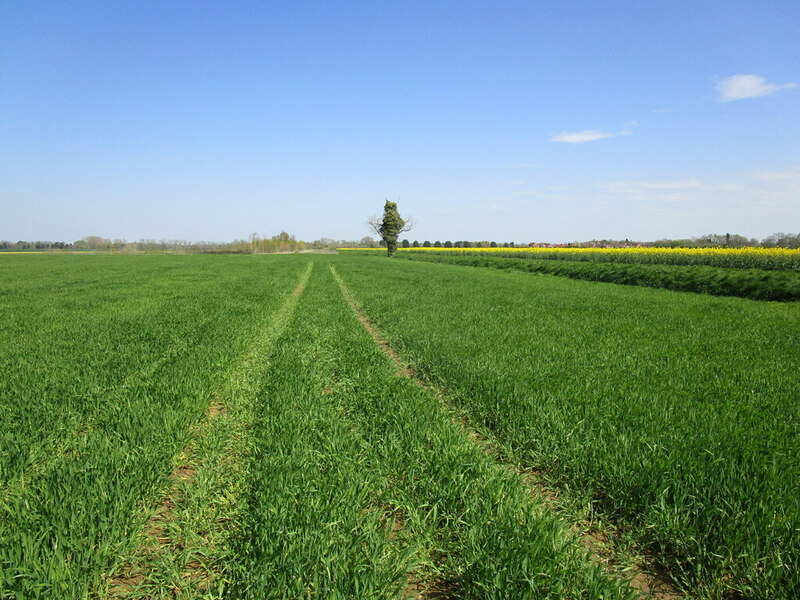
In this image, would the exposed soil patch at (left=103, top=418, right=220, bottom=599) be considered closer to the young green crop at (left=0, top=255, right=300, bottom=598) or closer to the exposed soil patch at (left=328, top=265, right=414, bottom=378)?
the young green crop at (left=0, top=255, right=300, bottom=598)

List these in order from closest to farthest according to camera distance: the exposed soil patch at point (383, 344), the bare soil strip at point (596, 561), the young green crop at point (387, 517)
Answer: the young green crop at point (387, 517)
the bare soil strip at point (596, 561)
the exposed soil patch at point (383, 344)

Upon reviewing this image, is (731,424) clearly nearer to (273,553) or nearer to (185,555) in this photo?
(273,553)

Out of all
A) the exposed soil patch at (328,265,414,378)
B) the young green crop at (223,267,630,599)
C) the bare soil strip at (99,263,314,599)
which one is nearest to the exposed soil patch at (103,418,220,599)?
the bare soil strip at (99,263,314,599)

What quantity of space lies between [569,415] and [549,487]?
1.18 m

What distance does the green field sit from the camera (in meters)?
2.52

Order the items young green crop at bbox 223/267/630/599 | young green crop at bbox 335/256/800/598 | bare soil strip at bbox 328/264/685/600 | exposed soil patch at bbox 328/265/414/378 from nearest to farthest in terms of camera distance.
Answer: young green crop at bbox 223/267/630/599
bare soil strip at bbox 328/264/685/600
young green crop at bbox 335/256/800/598
exposed soil patch at bbox 328/265/414/378

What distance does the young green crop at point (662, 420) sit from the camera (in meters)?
2.73

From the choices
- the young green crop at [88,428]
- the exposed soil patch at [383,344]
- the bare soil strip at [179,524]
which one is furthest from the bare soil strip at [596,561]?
the exposed soil patch at [383,344]

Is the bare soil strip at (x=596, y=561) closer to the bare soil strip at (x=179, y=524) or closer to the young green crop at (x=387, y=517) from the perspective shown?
the young green crop at (x=387, y=517)

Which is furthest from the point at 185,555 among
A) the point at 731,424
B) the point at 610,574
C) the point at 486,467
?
the point at 731,424

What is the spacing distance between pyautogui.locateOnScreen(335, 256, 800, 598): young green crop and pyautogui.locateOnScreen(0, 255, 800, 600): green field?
27 mm

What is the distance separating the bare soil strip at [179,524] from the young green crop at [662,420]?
287cm

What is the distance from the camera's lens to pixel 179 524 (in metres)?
3.08

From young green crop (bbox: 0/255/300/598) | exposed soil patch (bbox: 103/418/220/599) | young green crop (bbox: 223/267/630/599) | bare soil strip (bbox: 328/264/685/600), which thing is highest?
young green crop (bbox: 0/255/300/598)
